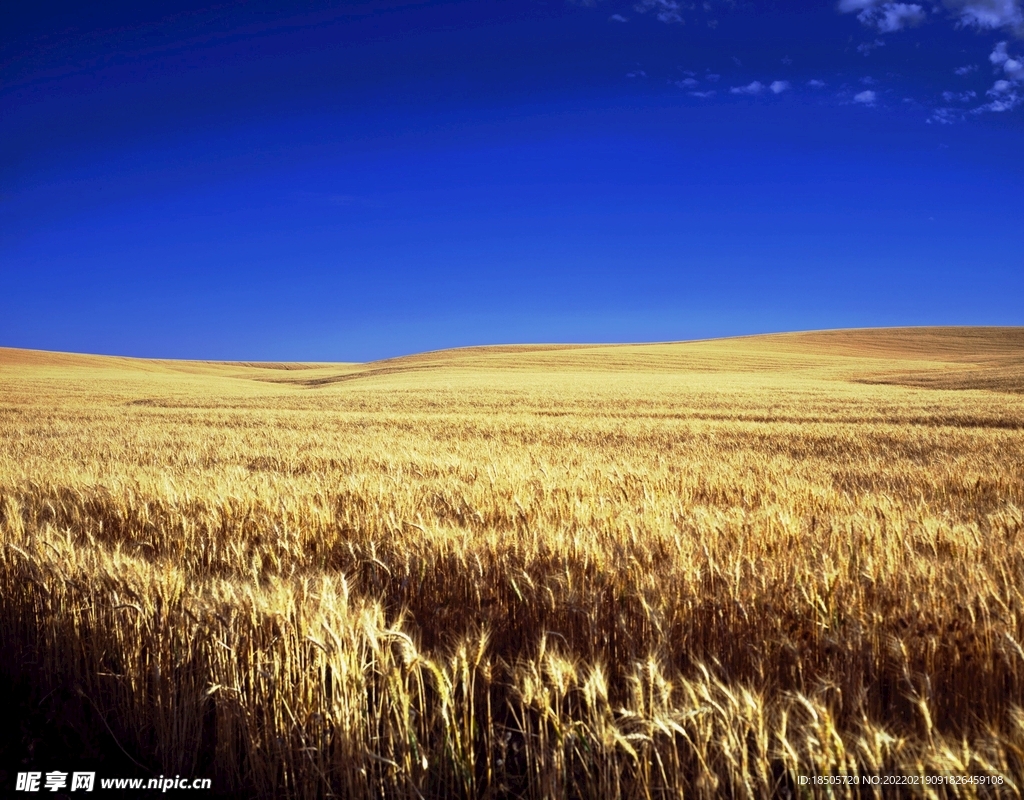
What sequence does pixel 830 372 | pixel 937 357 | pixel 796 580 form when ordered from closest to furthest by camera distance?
pixel 796 580 < pixel 830 372 < pixel 937 357

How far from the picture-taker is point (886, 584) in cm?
253

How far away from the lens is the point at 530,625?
2652mm

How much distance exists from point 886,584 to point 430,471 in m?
4.68

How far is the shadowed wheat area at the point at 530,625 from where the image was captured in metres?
1.59

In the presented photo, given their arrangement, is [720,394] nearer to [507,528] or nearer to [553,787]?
[507,528]

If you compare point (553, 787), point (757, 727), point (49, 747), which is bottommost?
point (49, 747)

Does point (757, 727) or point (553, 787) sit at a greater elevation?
point (757, 727)

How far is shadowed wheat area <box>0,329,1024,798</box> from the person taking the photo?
1.59m

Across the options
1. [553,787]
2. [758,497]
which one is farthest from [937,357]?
[553,787]

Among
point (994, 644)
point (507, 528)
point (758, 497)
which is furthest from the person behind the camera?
point (758, 497)

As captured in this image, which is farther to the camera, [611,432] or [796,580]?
[611,432]

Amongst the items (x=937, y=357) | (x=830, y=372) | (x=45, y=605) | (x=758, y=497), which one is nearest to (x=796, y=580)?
(x=758, y=497)

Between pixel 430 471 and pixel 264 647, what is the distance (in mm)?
4318

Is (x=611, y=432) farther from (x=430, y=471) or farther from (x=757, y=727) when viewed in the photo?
(x=757, y=727)
